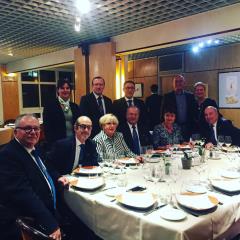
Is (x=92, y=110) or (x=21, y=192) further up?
(x=92, y=110)

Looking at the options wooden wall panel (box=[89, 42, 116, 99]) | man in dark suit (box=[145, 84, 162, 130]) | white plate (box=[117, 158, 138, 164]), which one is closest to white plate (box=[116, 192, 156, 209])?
white plate (box=[117, 158, 138, 164])

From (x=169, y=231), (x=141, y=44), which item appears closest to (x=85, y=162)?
(x=169, y=231)

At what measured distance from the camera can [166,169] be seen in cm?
217

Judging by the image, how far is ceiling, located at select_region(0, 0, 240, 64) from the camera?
310cm

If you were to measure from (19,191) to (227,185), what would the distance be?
4.54 ft

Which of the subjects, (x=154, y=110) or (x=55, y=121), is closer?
(x=55, y=121)

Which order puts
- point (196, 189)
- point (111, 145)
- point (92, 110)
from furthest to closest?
point (92, 110) < point (111, 145) < point (196, 189)

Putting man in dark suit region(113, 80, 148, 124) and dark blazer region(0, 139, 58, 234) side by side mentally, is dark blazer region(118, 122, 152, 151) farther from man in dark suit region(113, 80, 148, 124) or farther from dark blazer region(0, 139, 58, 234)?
dark blazer region(0, 139, 58, 234)

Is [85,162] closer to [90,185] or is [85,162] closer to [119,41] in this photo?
[90,185]

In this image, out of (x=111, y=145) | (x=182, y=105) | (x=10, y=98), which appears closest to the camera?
(x=111, y=145)

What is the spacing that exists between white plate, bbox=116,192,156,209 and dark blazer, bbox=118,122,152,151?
5.33ft

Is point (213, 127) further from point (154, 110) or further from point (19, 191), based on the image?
point (19, 191)

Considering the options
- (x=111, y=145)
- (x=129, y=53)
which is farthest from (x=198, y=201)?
(x=129, y=53)

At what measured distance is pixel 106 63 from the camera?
475 cm
